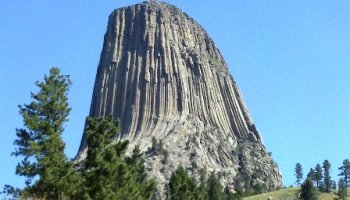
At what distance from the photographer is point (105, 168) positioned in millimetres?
54031

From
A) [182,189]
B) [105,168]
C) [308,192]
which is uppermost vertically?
[308,192]

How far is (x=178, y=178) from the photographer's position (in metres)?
75.0

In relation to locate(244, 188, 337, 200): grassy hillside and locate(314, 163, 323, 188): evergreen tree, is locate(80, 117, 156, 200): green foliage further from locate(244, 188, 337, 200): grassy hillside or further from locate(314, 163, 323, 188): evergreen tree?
locate(314, 163, 323, 188): evergreen tree

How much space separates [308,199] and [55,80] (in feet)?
296

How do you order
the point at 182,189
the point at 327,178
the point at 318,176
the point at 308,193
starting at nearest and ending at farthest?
the point at 182,189 → the point at 308,193 → the point at 327,178 → the point at 318,176

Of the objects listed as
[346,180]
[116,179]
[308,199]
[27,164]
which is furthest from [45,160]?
[346,180]

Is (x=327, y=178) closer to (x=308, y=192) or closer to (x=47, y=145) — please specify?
(x=308, y=192)

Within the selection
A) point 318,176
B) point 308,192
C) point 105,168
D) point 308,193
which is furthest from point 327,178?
point 105,168

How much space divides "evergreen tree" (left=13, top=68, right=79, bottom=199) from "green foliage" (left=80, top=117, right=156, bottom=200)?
9.80 feet

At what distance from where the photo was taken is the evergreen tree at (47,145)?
4825 centimetres

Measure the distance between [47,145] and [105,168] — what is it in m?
6.26

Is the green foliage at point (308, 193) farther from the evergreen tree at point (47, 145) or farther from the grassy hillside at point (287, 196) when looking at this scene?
the evergreen tree at point (47, 145)

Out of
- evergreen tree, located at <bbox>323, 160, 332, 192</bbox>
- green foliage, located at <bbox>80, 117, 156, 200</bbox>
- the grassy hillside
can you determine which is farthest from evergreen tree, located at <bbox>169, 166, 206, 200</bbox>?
evergreen tree, located at <bbox>323, 160, 332, 192</bbox>

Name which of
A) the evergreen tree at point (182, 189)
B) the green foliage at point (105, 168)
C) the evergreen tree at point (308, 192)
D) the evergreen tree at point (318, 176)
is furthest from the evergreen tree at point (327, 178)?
the green foliage at point (105, 168)
